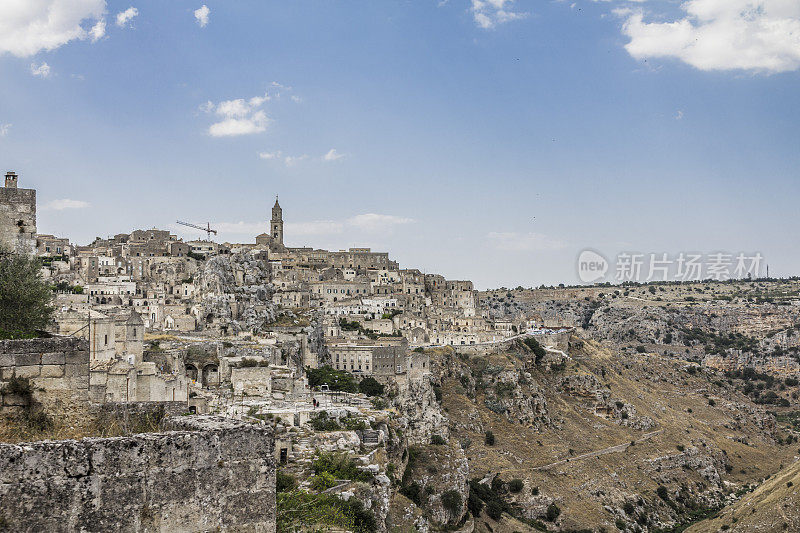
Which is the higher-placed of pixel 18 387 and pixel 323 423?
pixel 18 387

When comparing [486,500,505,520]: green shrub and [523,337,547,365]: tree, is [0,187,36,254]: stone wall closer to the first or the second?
[486,500,505,520]: green shrub

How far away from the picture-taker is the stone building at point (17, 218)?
43.6 ft

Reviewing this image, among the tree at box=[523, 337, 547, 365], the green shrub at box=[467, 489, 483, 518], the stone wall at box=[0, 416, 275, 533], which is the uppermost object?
the stone wall at box=[0, 416, 275, 533]

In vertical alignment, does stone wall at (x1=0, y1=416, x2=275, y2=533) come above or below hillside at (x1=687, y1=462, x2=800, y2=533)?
above

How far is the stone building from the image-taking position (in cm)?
1328

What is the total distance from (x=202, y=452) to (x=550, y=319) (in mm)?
99544

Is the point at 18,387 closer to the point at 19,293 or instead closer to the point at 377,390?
the point at 19,293

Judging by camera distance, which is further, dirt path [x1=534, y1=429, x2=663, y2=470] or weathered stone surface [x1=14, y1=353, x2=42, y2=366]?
dirt path [x1=534, y1=429, x2=663, y2=470]

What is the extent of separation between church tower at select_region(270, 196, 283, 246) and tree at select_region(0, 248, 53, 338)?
99.8 meters

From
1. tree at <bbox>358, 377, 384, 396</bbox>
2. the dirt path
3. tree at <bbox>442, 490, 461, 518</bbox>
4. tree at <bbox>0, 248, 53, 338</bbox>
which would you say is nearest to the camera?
tree at <bbox>0, 248, 53, 338</bbox>

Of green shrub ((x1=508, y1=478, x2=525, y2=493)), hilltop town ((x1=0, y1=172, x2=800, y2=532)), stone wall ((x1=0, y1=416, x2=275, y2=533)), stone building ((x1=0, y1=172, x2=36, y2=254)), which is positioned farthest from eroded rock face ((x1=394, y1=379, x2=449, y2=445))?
stone wall ((x1=0, y1=416, x2=275, y2=533))

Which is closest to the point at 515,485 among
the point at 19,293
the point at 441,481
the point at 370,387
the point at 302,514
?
the point at 441,481

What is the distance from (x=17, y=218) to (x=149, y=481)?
9.68 metres

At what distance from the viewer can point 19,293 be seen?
13.4 metres
